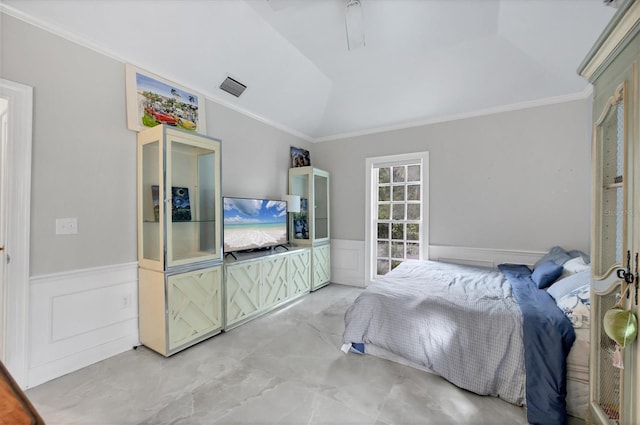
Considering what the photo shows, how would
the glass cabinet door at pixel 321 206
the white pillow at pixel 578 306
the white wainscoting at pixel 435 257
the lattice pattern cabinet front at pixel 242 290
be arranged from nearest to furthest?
1. the white pillow at pixel 578 306
2. the lattice pattern cabinet front at pixel 242 290
3. the white wainscoting at pixel 435 257
4. the glass cabinet door at pixel 321 206

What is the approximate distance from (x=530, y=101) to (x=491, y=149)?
66cm

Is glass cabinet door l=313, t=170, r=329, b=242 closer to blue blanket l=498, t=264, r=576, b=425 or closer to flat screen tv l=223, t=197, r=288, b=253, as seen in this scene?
flat screen tv l=223, t=197, r=288, b=253

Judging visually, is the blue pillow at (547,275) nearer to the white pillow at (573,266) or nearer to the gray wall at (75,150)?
the white pillow at (573,266)

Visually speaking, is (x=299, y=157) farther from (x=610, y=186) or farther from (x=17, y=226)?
(x=610, y=186)

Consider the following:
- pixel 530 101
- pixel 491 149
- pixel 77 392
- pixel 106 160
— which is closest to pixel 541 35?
pixel 530 101

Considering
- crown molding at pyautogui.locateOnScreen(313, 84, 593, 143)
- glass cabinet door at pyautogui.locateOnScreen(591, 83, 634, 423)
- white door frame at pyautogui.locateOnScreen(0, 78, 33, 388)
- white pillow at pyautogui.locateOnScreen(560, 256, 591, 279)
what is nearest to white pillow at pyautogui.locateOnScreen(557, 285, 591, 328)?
glass cabinet door at pyautogui.locateOnScreen(591, 83, 634, 423)

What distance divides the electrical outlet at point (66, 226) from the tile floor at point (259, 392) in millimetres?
1109

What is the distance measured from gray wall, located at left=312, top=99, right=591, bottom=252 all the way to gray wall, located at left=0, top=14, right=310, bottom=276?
344cm

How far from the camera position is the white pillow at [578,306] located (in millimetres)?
1710

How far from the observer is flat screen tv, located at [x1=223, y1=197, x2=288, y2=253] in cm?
309

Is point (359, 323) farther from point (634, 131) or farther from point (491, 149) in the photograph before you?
point (491, 149)

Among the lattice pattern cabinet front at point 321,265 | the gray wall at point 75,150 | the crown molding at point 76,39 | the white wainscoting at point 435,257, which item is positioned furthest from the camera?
the lattice pattern cabinet front at point 321,265

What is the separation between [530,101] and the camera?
3.29 meters

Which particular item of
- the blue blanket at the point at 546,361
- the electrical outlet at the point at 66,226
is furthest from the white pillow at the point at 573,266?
the electrical outlet at the point at 66,226
